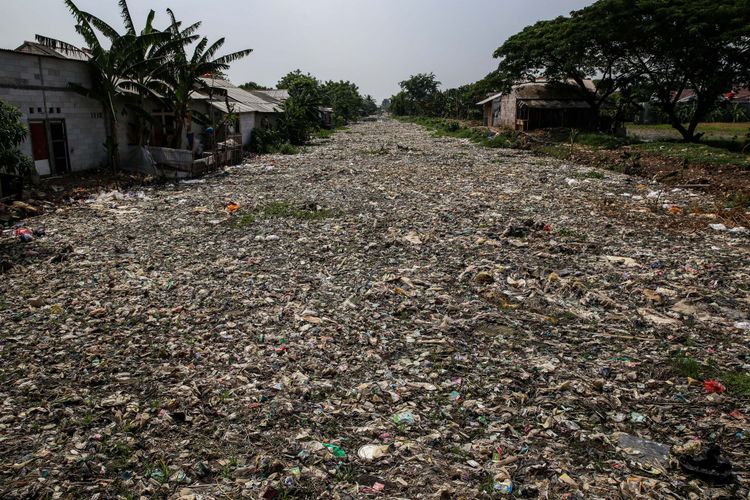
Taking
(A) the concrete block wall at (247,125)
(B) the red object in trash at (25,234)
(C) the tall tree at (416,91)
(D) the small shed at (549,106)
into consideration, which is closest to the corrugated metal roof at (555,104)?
(D) the small shed at (549,106)

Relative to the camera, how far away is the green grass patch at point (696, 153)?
1582 cm

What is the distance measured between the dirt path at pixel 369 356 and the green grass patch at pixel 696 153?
7.57m

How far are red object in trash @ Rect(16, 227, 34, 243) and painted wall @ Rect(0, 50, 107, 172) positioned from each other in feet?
16.9

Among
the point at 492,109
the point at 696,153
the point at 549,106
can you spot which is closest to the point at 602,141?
the point at 696,153

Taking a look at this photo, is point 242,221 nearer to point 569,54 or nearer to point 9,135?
point 9,135

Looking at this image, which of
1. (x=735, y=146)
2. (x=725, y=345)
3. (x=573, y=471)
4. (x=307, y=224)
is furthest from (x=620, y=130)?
(x=573, y=471)

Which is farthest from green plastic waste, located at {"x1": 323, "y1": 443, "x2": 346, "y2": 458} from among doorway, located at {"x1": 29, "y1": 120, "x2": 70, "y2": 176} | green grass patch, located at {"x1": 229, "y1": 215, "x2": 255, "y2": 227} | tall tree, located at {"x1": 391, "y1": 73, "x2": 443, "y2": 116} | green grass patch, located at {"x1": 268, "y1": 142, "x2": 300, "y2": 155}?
tall tree, located at {"x1": 391, "y1": 73, "x2": 443, "y2": 116}

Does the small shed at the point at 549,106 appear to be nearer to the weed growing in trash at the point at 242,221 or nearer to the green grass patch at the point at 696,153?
the green grass patch at the point at 696,153

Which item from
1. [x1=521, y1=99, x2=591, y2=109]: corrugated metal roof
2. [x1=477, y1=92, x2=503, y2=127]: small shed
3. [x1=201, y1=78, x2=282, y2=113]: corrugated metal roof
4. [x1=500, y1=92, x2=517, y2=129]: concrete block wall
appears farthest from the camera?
[x1=477, y1=92, x2=503, y2=127]: small shed

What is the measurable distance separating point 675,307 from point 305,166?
628 inches

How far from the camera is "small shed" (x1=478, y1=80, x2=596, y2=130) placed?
3375 cm

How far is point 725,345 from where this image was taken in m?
5.31

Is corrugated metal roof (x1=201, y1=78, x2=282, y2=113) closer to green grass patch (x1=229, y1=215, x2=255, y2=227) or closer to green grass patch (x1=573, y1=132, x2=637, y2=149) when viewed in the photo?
green grass patch (x1=229, y1=215, x2=255, y2=227)

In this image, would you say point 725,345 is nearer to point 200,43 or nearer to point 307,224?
point 307,224
